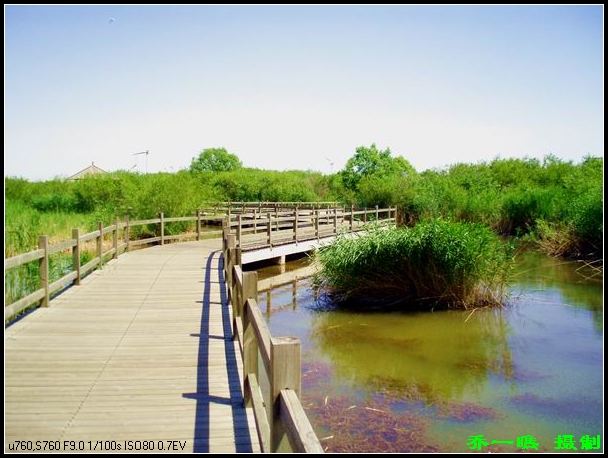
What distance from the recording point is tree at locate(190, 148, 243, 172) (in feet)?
298

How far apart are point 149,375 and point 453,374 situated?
16.4 feet

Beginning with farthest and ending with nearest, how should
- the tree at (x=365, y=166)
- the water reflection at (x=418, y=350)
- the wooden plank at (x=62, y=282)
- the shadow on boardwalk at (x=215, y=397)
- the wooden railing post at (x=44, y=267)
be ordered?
the tree at (x=365, y=166) → the wooden plank at (x=62, y=282) → the wooden railing post at (x=44, y=267) → the water reflection at (x=418, y=350) → the shadow on boardwalk at (x=215, y=397)

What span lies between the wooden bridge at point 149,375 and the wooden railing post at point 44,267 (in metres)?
0.02

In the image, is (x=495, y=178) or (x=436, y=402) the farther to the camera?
(x=495, y=178)

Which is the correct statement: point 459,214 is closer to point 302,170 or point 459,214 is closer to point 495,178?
point 495,178

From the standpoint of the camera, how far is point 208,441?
4609 millimetres

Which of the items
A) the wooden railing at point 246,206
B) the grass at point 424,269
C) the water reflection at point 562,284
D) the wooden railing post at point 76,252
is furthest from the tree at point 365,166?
the wooden railing post at point 76,252

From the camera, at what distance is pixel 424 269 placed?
44.1ft

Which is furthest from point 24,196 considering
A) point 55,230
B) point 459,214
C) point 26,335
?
point 26,335

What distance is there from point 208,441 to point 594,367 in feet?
24.0

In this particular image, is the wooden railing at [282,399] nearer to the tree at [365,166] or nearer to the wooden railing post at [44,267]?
the wooden railing post at [44,267]

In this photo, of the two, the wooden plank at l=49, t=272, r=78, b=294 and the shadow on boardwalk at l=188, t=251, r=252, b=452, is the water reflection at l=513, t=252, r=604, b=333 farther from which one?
the wooden plank at l=49, t=272, r=78, b=294

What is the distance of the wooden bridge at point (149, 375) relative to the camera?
4445mm

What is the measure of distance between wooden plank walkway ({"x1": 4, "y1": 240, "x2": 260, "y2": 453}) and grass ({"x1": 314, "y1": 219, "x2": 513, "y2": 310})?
395cm
